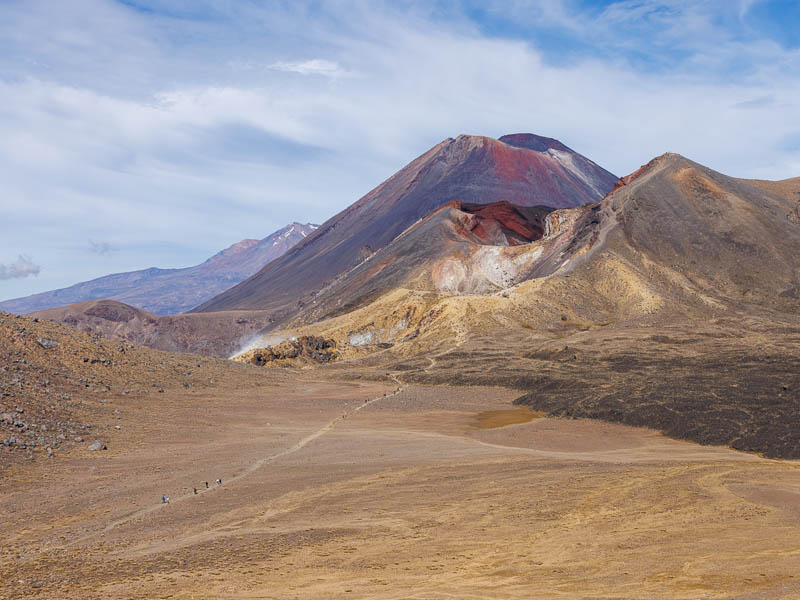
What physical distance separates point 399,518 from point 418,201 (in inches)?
6305

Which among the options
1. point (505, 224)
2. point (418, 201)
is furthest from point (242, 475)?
point (418, 201)

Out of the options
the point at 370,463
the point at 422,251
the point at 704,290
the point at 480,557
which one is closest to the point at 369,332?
the point at 422,251

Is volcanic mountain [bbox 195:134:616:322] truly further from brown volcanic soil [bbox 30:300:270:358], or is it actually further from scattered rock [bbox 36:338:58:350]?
scattered rock [bbox 36:338:58:350]

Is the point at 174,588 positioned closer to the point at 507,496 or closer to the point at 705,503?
the point at 507,496

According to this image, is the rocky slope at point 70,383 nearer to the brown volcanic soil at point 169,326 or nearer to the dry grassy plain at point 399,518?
the dry grassy plain at point 399,518

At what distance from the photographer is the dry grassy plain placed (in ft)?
43.9

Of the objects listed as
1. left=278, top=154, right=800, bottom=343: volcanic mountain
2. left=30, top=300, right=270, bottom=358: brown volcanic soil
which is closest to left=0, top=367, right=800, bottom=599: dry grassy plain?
left=278, top=154, right=800, bottom=343: volcanic mountain

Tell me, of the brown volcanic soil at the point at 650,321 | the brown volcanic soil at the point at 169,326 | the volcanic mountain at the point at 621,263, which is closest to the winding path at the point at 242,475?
the brown volcanic soil at the point at 650,321

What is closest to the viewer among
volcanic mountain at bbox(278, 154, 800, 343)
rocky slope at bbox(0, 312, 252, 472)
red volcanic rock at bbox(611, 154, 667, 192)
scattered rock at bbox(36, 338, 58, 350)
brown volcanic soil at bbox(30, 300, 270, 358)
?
rocky slope at bbox(0, 312, 252, 472)

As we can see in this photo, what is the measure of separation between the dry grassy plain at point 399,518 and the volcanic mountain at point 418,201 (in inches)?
4681

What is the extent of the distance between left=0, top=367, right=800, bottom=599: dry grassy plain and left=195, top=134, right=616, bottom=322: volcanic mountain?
390ft

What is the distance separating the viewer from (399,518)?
18.1m

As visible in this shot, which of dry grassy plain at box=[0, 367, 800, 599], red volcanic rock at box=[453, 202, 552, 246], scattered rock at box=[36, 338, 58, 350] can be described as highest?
red volcanic rock at box=[453, 202, 552, 246]

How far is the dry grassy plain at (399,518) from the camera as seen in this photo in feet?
43.9
